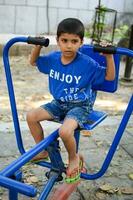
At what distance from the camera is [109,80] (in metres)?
2.36

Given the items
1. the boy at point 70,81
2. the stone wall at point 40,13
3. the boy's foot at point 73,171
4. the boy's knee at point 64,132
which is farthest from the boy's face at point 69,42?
the stone wall at point 40,13

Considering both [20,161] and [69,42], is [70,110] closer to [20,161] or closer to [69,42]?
[69,42]

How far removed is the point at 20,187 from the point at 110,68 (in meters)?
1.08

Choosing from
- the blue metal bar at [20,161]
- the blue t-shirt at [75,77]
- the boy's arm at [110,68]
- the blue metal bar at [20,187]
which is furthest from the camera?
the blue t-shirt at [75,77]

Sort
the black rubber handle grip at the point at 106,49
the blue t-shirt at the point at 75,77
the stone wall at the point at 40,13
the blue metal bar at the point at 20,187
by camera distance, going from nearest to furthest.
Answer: the blue metal bar at the point at 20,187 < the black rubber handle grip at the point at 106,49 < the blue t-shirt at the point at 75,77 < the stone wall at the point at 40,13

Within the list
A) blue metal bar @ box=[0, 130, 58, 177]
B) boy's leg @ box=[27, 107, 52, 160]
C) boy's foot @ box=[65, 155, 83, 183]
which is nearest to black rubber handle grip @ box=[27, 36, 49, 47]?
boy's leg @ box=[27, 107, 52, 160]

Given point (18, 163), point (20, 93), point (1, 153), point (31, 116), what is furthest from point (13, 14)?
point (18, 163)

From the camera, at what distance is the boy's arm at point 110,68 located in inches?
87.0

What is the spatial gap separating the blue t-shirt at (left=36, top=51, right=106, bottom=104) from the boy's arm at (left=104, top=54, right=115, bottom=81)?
5 cm

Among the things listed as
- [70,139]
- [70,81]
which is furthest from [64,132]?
[70,81]

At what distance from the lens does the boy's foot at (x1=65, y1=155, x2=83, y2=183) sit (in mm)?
2328

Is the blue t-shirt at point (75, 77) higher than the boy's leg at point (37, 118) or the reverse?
higher

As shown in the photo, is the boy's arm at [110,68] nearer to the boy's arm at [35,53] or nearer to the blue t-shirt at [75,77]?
the blue t-shirt at [75,77]

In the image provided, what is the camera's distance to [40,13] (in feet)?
26.7
